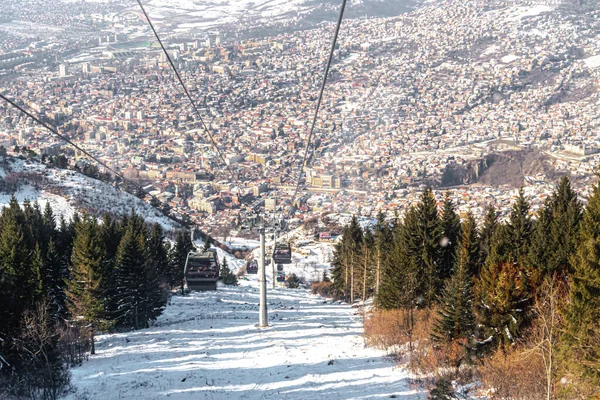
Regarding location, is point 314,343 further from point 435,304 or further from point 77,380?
point 77,380

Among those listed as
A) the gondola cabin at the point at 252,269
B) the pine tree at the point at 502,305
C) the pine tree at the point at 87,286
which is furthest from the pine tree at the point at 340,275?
the pine tree at the point at 502,305

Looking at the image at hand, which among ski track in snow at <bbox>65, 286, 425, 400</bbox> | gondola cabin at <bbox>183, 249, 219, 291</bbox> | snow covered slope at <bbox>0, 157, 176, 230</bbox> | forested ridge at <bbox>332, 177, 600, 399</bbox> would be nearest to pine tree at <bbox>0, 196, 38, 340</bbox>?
ski track in snow at <bbox>65, 286, 425, 400</bbox>

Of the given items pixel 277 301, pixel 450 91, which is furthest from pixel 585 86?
pixel 277 301

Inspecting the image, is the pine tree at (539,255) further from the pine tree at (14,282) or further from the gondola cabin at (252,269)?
the gondola cabin at (252,269)

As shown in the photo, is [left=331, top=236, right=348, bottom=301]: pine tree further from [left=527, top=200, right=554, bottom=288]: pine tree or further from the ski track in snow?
[left=527, top=200, right=554, bottom=288]: pine tree

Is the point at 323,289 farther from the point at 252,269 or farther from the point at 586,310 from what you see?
the point at 586,310

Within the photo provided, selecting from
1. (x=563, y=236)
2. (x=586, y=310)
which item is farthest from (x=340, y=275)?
(x=586, y=310)
